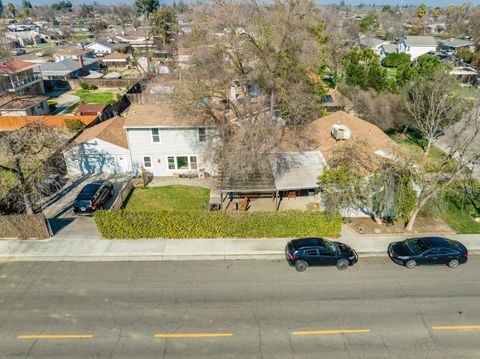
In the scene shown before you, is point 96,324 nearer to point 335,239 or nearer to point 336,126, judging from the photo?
point 335,239

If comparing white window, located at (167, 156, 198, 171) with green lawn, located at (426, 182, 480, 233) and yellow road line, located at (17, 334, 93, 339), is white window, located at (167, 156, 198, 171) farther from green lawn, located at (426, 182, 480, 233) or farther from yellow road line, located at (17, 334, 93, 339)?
green lawn, located at (426, 182, 480, 233)

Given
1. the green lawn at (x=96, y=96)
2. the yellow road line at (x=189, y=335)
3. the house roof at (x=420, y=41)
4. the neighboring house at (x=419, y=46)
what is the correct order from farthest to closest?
the house roof at (x=420, y=41)
the neighboring house at (x=419, y=46)
the green lawn at (x=96, y=96)
the yellow road line at (x=189, y=335)

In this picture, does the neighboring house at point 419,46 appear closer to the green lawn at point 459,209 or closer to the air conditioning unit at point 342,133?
the green lawn at point 459,209

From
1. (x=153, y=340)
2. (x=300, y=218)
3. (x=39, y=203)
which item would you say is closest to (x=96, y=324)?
(x=153, y=340)

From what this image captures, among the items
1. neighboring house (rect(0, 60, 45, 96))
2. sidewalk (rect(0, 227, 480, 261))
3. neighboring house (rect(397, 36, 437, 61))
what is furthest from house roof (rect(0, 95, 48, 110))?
neighboring house (rect(397, 36, 437, 61))

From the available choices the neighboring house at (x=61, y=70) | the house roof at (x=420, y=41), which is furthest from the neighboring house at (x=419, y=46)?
the neighboring house at (x=61, y=70)

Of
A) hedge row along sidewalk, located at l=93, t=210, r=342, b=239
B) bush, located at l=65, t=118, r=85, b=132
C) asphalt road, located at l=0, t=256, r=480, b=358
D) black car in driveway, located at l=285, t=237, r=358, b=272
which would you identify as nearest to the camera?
asphalt road, located at l=0, t=256, r=480, b=358
